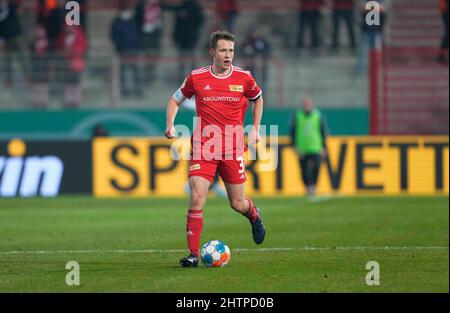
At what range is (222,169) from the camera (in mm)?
12008

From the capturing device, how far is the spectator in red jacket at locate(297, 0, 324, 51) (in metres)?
28.8

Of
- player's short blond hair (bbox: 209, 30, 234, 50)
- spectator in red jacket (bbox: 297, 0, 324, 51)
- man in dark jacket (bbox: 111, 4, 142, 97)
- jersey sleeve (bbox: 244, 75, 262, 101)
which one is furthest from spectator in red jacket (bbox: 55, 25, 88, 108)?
player's short blond hair (bbox: 209, 30, 234, 50)

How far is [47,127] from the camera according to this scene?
89.8 feet

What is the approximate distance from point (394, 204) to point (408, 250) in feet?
26.7

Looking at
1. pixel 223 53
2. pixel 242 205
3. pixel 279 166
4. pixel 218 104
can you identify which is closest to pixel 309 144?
pixel 279 166

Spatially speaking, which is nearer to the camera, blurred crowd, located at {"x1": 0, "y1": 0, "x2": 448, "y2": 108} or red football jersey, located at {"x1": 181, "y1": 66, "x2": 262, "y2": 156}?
red football jersey, located at {"x1": 181, "y1": 66, "x2": 262, "y2": 156}

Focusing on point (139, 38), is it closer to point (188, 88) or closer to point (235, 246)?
point (235, 246)

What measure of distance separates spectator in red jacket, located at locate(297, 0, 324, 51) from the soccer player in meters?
16.9

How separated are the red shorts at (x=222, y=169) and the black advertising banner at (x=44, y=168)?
42.9 ft

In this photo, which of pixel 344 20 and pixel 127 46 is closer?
pixel 127 46

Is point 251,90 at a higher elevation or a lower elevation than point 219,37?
lower

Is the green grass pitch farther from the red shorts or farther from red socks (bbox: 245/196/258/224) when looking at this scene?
the red shorts

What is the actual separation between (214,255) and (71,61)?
17.0 metres

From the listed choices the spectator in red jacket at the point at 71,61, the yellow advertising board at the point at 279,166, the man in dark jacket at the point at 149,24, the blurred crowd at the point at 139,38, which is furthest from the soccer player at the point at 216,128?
the man in dark jacket at the point at 149,24
